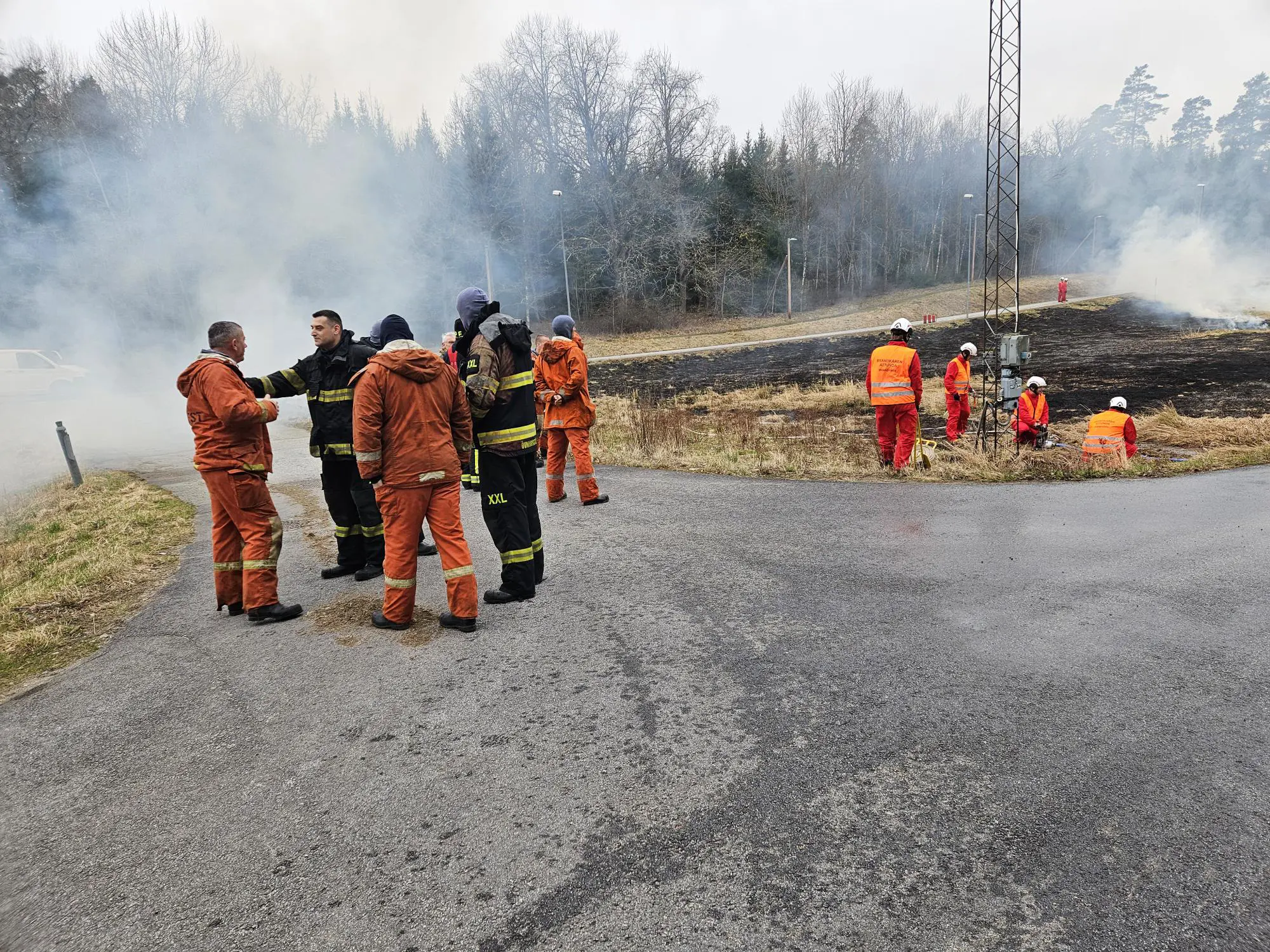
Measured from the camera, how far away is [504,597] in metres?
5.05

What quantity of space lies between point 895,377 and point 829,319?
136 feet

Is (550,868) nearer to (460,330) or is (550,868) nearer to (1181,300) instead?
(460,330)

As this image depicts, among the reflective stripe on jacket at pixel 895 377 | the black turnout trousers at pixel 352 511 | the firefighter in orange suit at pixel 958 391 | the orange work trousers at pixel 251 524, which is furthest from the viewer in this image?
the firefighter in orange suit at pixel 958 391

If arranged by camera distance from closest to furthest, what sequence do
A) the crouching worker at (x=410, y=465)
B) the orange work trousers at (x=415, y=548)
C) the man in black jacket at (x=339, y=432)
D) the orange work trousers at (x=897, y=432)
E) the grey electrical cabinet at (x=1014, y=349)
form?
the crouching worker at (x=410, y=465), the orange work trousers at (x=415, y=548), the man in black jacket at (x=339, y=432), the orange work trousers at (x=897, y=432), the grey electrical cabinet at (x=1014, y=349)

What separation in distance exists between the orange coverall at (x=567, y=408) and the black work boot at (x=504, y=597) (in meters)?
2.76

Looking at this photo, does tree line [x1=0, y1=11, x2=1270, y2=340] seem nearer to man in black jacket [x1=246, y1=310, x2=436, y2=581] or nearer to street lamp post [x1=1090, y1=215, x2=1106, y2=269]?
street lamp post [x1=1090, y1=215, x2=1106, y2=269]

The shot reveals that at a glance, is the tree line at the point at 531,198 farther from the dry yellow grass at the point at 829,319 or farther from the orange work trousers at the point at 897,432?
the orange work trousers at the point at 897,432

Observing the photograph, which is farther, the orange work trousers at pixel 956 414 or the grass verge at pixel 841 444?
the orange work trousers at pixel 956 414

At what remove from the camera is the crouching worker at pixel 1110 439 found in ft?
32.4

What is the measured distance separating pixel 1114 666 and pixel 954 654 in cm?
75

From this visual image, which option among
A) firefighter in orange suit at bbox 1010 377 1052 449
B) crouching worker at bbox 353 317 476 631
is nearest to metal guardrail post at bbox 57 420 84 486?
crouching worker at bbox 353 317 476 631

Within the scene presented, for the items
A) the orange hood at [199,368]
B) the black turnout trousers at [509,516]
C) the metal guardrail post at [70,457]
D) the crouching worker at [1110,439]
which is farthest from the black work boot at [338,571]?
the crouching worker at [1110,439]

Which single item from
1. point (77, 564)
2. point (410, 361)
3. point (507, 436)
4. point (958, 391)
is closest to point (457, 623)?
point (507, 436)

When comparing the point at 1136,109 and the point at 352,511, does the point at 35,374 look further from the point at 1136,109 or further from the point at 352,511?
the point at 1136,109
